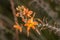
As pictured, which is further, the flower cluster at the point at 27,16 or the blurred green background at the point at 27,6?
the blurred green background at the point at 27,6

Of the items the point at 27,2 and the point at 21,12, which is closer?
the point at 21,12

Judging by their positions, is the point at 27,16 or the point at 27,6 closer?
the point at 27,16

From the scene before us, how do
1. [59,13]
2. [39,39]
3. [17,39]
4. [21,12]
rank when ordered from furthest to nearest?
1. [59,13]
2. [17,39]
3. [39,39]
4. [21,12]

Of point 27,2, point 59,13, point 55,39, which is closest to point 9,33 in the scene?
point 27,2

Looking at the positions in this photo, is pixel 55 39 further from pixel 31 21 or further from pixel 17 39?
pixel 17 39

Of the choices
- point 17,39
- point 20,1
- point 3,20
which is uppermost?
point 20,1

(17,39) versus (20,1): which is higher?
(20,1)

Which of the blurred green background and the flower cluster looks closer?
the flower cluster

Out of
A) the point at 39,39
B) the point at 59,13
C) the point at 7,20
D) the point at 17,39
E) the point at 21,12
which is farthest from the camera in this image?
the point at 7,20

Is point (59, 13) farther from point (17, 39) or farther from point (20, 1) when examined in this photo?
point (20, 1)
